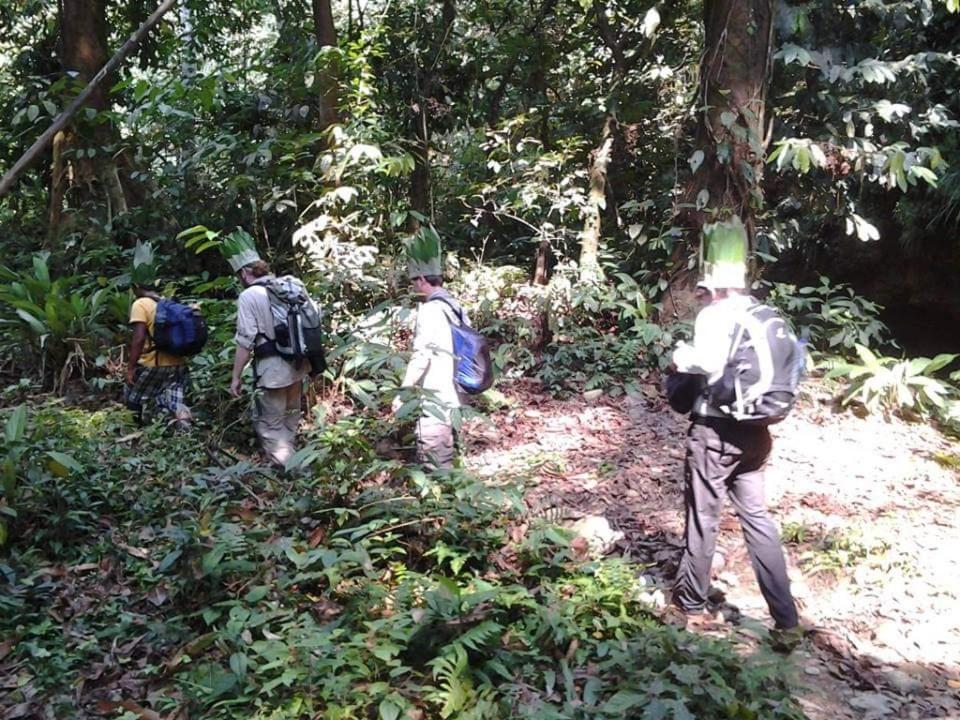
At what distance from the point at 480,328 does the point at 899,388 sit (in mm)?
4450

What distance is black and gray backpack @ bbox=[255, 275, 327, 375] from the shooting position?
607 cm

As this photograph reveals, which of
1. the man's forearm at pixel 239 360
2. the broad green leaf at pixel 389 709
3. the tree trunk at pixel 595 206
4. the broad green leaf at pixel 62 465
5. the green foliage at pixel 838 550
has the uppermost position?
the tree trunk at pixel 595 206

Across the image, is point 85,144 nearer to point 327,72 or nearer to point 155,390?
point 327,72

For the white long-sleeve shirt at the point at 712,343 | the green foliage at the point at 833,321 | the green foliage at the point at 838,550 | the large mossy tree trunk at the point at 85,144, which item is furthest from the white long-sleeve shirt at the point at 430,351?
the large mossy tree trunk at the point at 85,144

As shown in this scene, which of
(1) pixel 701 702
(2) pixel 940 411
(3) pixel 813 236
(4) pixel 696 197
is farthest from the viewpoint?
(3) pixel 813 236

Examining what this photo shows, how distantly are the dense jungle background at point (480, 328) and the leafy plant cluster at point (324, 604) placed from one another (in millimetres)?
24

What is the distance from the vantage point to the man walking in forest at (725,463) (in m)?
4.18

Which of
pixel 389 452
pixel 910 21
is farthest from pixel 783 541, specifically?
pixel 910 21

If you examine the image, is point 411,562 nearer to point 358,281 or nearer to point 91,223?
point 358,281

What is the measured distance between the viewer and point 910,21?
867cm

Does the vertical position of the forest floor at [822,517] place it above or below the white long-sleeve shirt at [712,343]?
below

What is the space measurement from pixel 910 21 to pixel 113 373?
9420mm

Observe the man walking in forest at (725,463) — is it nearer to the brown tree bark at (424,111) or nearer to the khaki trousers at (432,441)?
the khaki trousers at (432,441)

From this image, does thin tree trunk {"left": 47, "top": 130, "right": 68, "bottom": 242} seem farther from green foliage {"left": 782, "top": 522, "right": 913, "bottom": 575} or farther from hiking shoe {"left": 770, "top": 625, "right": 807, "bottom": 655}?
hiking shoe {"left": 770, "top": 625, "right": 807, "bottom": 655}
